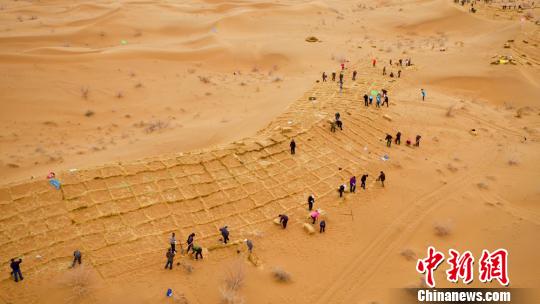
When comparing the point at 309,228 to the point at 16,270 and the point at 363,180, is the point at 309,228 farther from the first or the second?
the point at 16,270

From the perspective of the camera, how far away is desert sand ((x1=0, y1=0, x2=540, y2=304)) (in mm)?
12648

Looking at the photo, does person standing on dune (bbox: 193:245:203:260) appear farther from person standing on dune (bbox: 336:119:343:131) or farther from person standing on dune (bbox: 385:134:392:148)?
person standing on dune (bbox: 385:134:392:148)

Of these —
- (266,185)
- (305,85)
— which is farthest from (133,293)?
(305,85)

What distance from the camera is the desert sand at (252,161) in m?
12.6

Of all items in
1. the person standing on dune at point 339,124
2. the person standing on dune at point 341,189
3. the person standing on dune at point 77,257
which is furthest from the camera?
the person standing on dune at point 339,124

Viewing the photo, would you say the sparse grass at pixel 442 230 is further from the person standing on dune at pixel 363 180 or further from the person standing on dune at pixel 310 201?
the person standing on dune at pixel 310 201

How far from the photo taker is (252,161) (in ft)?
57.7

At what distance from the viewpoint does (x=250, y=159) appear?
17.6 metres

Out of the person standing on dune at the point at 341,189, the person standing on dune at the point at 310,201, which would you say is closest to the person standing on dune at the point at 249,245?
the person standing on dune at the point at 310,201

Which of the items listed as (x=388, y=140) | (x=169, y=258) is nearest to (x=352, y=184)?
(x=388, y=140)

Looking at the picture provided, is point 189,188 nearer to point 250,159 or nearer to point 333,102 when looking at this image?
point 250,159

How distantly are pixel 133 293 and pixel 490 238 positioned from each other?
12185 millimetres

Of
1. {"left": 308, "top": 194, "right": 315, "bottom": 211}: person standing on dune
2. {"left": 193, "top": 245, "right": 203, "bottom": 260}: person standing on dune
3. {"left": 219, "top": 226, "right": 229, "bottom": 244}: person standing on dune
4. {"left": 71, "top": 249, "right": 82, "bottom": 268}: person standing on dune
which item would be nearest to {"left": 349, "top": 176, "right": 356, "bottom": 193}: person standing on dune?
{"left": 308, "top": 194, "right": 315, "bottom": 211}: person standing on dune

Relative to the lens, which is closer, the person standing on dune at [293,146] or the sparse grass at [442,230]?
the sparse grass at [442,230]
